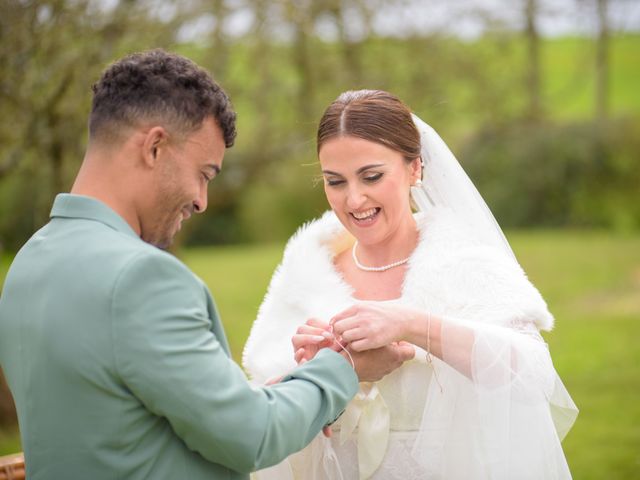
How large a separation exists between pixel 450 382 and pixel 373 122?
3.42ft

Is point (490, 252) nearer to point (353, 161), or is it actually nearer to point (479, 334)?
point (479, 334)

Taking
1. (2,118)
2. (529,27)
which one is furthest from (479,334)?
(529,27)

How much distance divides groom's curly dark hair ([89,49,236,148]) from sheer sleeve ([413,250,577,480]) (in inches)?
47.8

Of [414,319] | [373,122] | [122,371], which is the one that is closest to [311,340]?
[414,319]

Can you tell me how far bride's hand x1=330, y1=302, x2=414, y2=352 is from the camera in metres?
2.62

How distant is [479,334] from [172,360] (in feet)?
4.13

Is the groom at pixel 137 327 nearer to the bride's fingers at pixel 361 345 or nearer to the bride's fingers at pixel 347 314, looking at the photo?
the bride's fingers at pixel 361 345

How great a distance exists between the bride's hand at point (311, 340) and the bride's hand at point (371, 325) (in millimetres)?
100

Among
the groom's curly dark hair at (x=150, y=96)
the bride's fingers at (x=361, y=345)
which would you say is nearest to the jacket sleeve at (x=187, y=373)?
the groom's curly dark hair at (x=150, y=96)

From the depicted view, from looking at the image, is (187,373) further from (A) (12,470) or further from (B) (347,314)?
(A) (12,470)

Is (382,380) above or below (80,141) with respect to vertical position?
below

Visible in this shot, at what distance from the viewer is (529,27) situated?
1764 centimetres

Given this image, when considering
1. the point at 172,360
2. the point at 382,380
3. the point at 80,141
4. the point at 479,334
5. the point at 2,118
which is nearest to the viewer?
the point at 172,360

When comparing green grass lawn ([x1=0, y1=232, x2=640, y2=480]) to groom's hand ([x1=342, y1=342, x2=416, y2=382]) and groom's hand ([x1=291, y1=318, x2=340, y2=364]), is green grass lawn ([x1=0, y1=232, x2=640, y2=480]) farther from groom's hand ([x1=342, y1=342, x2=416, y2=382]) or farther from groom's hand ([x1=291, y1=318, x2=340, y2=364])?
groom's hand ([x1=291, y1=318, x2=340, y2=364])
